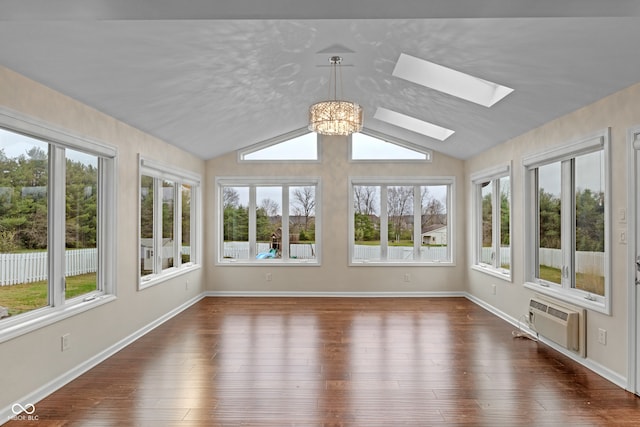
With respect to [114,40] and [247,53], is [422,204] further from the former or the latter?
[114,40]

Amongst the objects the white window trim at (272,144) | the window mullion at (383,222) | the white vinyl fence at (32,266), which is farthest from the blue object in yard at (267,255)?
the white vinyl fence at (32,266)

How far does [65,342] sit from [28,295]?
1.78ft

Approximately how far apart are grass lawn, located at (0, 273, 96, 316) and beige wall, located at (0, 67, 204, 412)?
0.22 meters

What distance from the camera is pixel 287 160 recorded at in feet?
24.9

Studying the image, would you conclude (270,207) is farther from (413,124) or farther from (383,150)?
(413,124)

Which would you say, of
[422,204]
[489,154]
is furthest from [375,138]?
[489,154]

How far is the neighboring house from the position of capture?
7.64 metres

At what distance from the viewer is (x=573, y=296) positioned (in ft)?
13.7

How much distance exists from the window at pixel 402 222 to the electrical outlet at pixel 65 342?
489cm

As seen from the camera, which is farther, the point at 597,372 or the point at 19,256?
the point at 597,372

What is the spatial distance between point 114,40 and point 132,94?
108 centimetres

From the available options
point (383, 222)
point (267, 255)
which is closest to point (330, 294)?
point (267, 255)

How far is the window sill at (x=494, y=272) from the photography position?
18.9 feet

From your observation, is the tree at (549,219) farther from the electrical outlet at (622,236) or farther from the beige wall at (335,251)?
the beige wall at (335,251)
